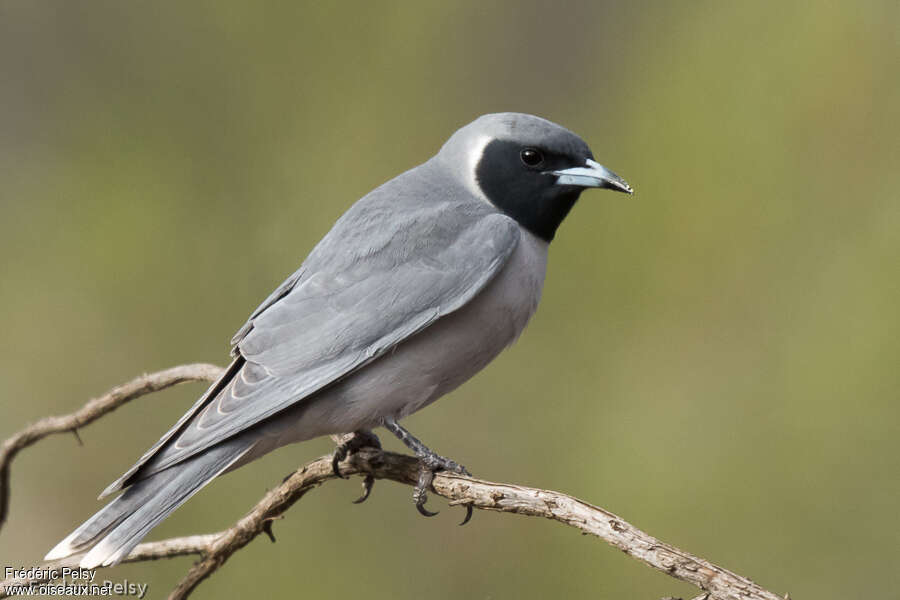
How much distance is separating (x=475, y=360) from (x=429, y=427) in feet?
4.03

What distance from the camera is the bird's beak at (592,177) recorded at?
2398mm

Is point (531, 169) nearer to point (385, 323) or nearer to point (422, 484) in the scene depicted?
point (385, 323)

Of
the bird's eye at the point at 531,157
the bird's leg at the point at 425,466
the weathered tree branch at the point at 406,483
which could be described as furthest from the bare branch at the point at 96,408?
the bird's eye at the point at 531,157

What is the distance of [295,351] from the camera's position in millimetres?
2320

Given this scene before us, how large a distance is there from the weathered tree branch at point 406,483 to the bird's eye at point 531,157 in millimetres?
698

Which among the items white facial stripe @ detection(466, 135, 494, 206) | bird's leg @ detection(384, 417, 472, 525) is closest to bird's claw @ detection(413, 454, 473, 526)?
bird's leg @ detection(384, 417, 472, 525)

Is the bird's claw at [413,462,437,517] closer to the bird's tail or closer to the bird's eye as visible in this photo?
the bird's tail

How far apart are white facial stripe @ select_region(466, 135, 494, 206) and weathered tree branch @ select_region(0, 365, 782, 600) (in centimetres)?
63

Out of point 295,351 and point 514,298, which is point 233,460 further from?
point 514,298

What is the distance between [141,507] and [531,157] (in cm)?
109

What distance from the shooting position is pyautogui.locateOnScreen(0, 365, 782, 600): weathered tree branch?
162cm

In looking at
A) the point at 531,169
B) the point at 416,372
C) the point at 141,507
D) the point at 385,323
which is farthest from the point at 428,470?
the point at 531,169

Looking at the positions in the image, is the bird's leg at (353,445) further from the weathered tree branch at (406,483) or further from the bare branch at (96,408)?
the bare branch at (96,408)

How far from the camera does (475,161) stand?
2549 mm
